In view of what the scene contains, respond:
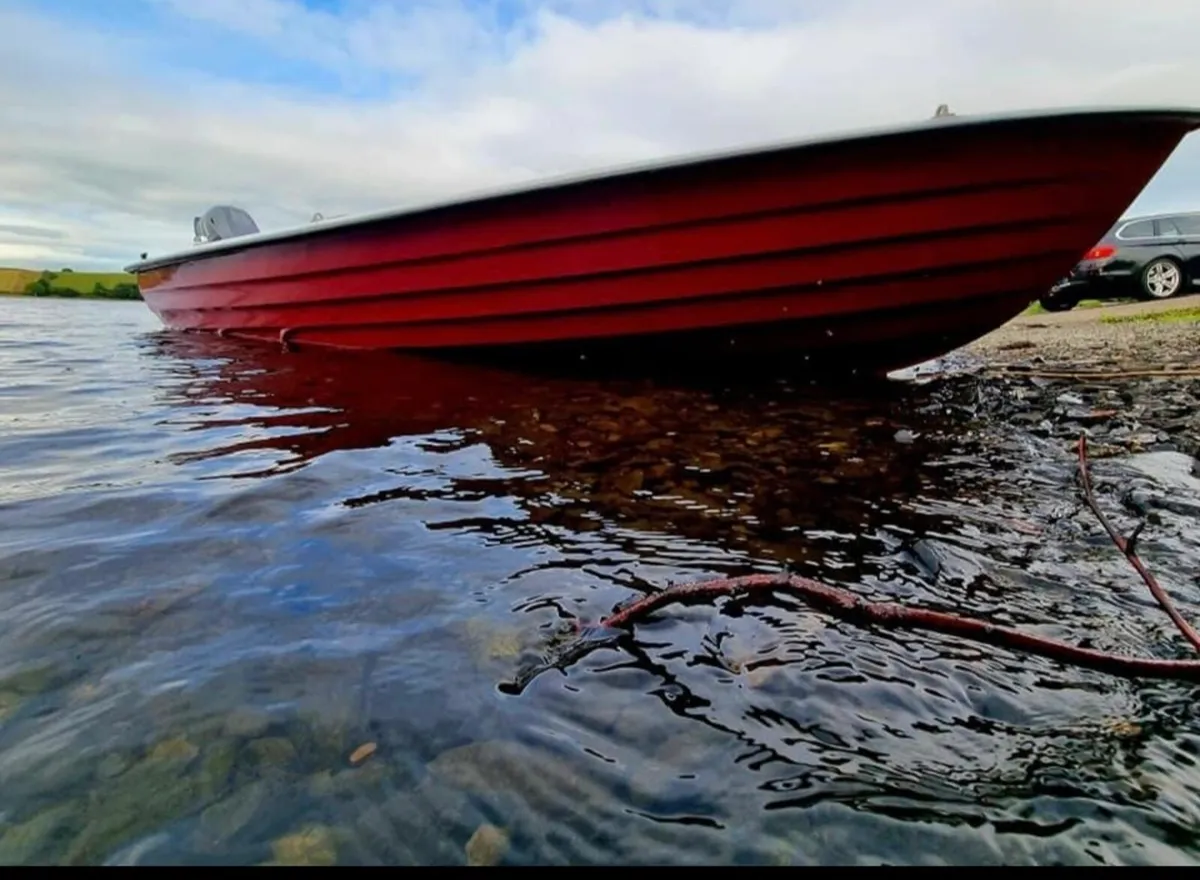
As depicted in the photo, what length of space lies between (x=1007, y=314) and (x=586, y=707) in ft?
13.9

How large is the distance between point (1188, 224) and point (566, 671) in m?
15.3

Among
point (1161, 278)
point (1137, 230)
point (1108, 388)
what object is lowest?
point (1108, 388)

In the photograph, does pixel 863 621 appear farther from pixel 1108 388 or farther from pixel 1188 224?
pixel 1188 224

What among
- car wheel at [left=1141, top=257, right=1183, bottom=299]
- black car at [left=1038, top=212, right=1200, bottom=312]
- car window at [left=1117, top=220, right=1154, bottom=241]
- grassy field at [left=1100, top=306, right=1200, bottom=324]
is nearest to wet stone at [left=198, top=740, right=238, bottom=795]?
grassy field at [left=1100, top=306, right=1200, bottom=324]

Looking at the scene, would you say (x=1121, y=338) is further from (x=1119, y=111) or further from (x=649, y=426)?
(x=649, y=426)

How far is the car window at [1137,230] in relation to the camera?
40.1 ft

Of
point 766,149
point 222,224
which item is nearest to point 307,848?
point 766,149

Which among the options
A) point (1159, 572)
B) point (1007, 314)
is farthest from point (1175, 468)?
point (1007, 314)

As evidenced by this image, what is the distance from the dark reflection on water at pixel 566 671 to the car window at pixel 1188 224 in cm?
1241

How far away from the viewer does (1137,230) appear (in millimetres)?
12266

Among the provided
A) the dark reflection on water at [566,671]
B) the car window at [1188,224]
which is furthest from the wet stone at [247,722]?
the car window at [1188,224]

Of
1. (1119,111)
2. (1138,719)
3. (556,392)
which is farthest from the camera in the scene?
(556,392)

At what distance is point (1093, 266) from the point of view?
12.3m

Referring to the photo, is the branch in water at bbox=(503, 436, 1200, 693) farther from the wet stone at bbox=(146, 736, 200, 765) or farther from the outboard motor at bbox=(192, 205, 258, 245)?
the outboard motor at bbox=(192, 205, 258, 245)
